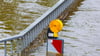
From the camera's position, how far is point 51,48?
7.32 m

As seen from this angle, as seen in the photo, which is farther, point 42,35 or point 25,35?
point 42,35

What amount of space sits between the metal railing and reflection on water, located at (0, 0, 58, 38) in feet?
3.49

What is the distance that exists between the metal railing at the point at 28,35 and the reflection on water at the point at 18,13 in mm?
1064

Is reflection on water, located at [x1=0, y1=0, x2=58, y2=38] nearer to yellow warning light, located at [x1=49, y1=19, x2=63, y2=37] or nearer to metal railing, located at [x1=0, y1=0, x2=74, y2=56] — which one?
metal railing, located at [x1=0, y1=0, x2=74, y2=56]

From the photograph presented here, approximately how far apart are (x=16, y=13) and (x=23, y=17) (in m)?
0.81

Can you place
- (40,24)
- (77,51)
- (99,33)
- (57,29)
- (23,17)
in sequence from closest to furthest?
(57,29) < (77,51) < (40,24) < (99,33) < (23,17)

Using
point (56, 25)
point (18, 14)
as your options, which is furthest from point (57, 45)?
point (18, 14)

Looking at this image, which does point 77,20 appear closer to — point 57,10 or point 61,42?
point 57,10

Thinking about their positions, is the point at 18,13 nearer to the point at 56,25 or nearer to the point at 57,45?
the point at 57,45

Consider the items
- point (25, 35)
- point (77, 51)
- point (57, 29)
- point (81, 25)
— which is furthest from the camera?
point (81, 25)

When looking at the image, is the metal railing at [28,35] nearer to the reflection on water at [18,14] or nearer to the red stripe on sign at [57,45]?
the reflection on water at [18,14]

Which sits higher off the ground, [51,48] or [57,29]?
[57,29]

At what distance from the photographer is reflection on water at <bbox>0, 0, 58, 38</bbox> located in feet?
38.8

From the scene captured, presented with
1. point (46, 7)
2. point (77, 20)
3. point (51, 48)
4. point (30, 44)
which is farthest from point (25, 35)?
point (46, 7)
